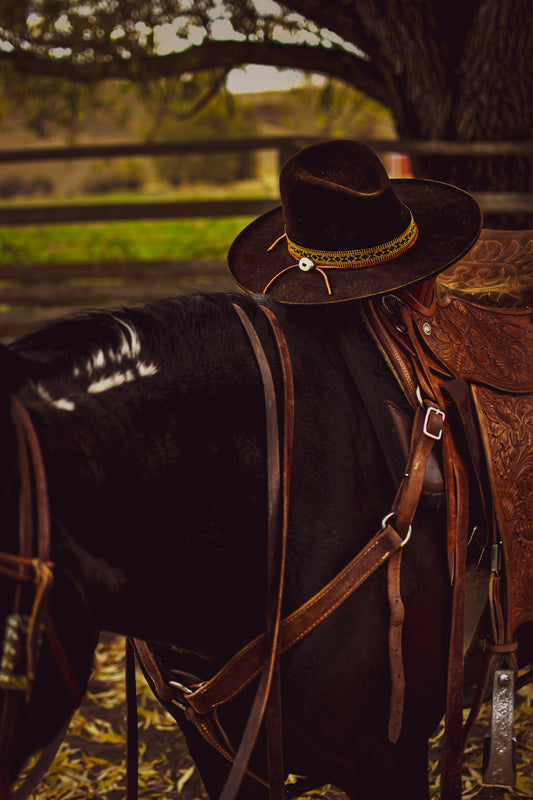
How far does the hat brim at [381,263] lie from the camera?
1.32 metres

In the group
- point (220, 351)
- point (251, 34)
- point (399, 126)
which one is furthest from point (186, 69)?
point (220, 351)

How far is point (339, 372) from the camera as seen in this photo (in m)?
1.34

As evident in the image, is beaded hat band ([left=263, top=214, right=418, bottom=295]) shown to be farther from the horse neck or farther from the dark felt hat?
the horse neck

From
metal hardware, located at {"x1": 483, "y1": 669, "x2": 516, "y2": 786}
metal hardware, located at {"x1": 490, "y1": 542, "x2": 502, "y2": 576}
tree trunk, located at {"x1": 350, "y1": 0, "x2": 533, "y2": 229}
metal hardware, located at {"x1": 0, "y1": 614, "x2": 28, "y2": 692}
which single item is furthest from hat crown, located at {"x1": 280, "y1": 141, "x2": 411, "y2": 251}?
tree trunk, located at {"x1": 350, "y1": 0, "x2": 533, "y2": 229}

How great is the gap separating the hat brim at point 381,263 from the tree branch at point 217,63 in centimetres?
266

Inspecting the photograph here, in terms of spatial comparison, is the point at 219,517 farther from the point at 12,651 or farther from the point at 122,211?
the point at 122,211

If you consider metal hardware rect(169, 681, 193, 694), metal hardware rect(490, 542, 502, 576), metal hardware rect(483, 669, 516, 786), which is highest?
metal hardware rect(490, 542, 502, 576)

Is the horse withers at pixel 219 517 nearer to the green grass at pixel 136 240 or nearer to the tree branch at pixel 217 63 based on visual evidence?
the tree branch at pixel 217 63

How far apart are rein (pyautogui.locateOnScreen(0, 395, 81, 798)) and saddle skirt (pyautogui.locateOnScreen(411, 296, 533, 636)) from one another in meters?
0.87

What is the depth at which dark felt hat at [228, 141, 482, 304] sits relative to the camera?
1.32 meters

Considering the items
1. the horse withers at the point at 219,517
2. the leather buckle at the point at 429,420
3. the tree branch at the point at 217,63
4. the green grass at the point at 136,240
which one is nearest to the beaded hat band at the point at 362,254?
the horse withers at the point at 219,517

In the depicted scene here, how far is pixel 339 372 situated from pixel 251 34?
344 centimetres

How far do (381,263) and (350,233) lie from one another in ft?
0.32

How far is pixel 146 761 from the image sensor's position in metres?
2.66
